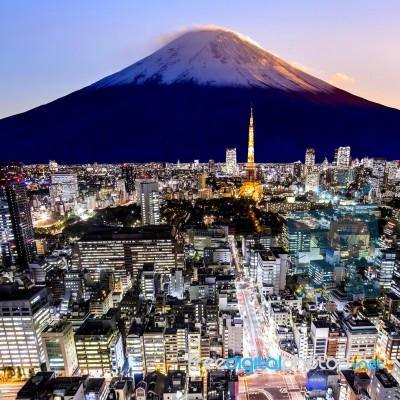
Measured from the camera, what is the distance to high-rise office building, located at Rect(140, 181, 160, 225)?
530 inches

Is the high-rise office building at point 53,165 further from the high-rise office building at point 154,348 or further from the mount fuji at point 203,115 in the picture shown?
the high-rise office building at point 154,348

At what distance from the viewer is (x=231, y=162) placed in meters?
25.2

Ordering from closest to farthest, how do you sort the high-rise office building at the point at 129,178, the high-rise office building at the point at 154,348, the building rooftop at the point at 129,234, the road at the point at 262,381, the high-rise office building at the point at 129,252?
1. the road at the point at 262,381
2. the high-rise office building at the point at 154,348
3. the high-rise office building at the point at 129,252
4. the building rooftop at the point at 129,234
5. the high-rise office building at the point at 129,178

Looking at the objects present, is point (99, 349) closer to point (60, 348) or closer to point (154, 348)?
point (60, 348)

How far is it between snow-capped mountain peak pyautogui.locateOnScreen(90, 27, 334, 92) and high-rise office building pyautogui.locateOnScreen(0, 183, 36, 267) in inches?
774

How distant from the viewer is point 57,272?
854 centimetres

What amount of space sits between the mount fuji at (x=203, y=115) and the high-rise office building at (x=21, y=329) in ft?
68.2

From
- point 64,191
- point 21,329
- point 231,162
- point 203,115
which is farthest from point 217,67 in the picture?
point 21,329

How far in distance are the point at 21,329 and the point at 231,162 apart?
67.7 ft

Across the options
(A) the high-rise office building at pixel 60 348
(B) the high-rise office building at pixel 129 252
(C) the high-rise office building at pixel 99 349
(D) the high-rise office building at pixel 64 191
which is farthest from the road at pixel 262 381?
(D) the high-rise office building at pixel 64 191

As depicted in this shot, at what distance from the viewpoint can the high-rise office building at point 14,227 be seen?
34.1 feet

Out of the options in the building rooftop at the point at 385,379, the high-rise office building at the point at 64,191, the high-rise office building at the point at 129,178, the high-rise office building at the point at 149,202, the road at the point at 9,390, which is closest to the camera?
the building rooftop at the point at 385,379

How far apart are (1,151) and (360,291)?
26.0 meters

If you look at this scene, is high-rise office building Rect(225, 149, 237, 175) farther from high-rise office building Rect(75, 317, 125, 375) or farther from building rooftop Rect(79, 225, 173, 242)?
high-rise office building Rect(75, 317, 125, 375)
